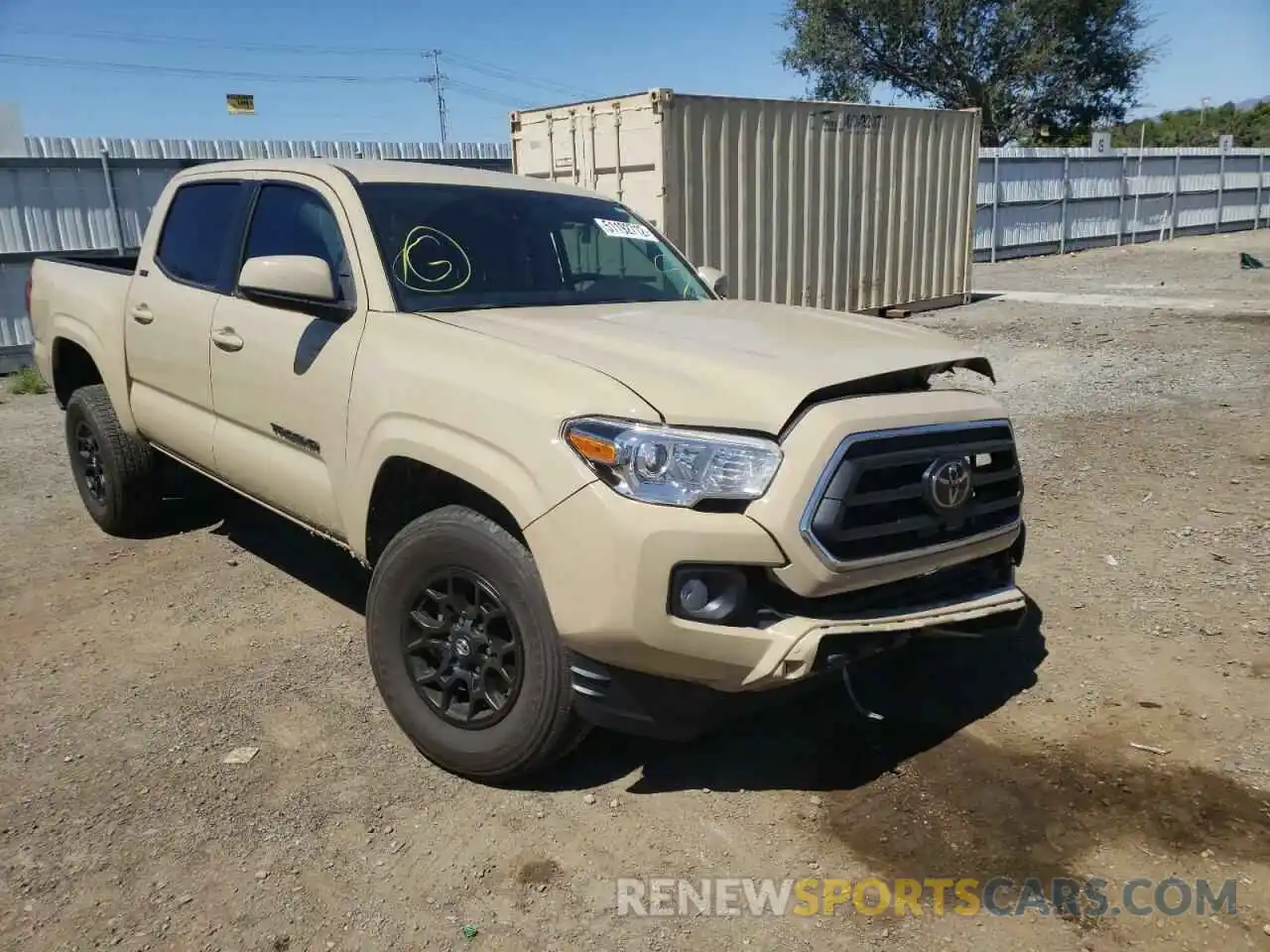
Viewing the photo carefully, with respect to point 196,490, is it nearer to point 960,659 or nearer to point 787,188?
point 960,659

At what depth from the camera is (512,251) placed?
388cm

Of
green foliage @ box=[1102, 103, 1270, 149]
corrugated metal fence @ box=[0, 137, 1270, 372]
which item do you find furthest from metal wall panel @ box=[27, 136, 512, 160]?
green foliage @ box=[1102, 103, 1270, 149]

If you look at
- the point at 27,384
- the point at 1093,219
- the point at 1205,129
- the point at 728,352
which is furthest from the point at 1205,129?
the point at 728,352

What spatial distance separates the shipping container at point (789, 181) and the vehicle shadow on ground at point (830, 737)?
24.2 ft

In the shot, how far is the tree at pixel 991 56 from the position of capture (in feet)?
112

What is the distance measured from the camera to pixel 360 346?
10.9ft

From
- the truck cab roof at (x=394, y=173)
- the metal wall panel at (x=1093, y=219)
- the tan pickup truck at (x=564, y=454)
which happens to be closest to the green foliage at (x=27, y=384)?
the truck cab roof at (x=394, y=173)

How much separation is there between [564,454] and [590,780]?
3.80 ft

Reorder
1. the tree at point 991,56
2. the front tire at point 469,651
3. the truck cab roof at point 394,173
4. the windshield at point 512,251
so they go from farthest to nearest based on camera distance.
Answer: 1. the tree at point 991,56
2. the truck cab roof at point 394,173
3. the windshield at point 512,251
4. the front tire at point 469,651

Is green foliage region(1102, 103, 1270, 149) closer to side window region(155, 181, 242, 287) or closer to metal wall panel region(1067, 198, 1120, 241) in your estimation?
metal wall panel region(1067, 198, 1120, 241)

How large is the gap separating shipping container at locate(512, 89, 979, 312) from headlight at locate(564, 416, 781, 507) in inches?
318

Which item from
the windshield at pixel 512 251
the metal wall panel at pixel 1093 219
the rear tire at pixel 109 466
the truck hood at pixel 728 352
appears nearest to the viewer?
the truck hood at pixel 728 352

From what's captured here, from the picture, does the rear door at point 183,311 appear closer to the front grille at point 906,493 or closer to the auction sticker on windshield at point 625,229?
the auction sticker on windshield at point 625,229

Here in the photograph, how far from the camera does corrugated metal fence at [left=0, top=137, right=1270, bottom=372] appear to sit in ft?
37.6
